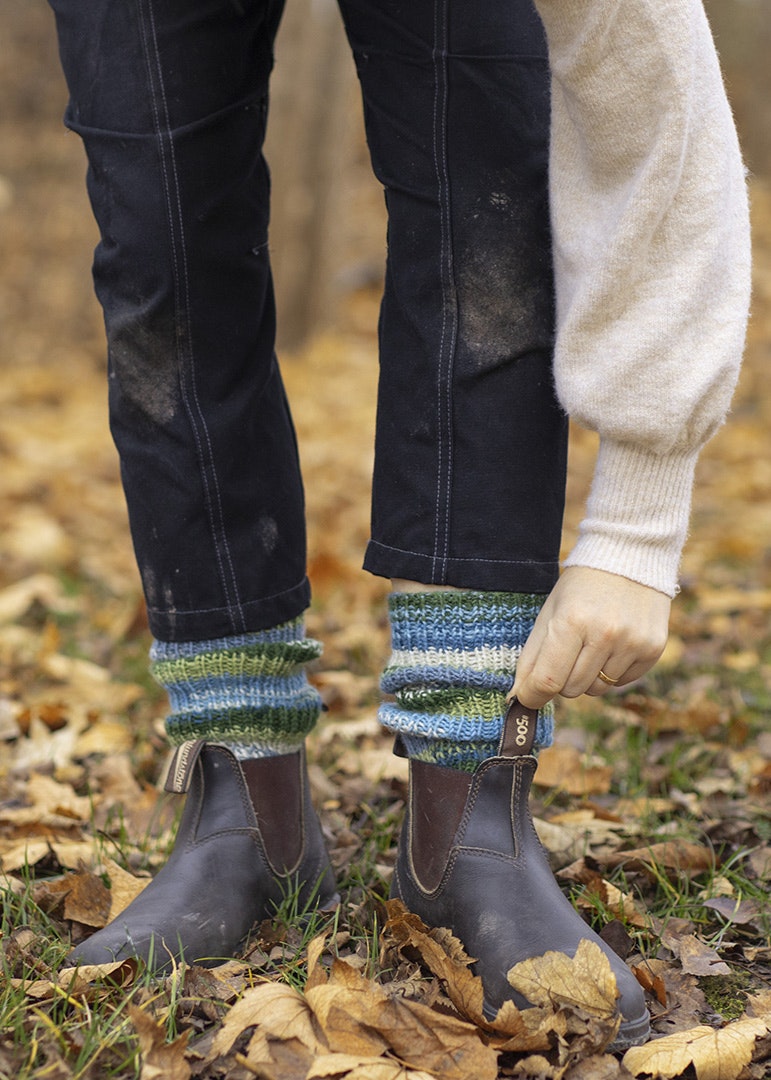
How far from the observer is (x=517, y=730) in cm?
117

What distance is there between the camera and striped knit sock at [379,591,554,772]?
114cm

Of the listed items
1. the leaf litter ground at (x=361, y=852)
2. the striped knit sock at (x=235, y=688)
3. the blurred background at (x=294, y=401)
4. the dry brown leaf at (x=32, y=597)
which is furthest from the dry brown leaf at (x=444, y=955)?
the dry brown leaf at (x=32, y=597)

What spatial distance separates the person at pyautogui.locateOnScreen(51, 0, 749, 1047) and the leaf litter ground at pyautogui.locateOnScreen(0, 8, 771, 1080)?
0.20 feet

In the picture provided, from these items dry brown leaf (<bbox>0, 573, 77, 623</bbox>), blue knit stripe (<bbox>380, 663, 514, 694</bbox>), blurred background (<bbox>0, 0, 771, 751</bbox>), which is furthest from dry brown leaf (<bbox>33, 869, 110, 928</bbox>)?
dry brown leaf (<bbox>0, 573, 77, 623</bbox>)

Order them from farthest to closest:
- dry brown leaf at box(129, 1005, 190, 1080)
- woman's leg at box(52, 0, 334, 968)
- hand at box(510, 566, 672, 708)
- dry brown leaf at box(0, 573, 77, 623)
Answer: dry brown leaf at box(0, 573, 77, 623)
woman's leg at box(52, 0, 334, 968)
hand at box(510, 566, 672, 708)
dry brown leaf at box(129, 1005, 190, 1080)

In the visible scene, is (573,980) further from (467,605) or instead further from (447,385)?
(447,385)

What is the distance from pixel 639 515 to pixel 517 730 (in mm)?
262

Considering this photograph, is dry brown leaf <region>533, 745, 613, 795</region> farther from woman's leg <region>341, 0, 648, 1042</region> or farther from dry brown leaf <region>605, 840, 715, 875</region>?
woman's leg <region>341, 0, 648, 1042</region>

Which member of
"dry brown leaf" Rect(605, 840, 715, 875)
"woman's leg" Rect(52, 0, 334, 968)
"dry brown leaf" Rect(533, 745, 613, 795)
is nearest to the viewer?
"woman's leg" Rect(52, 0, 334, 968)

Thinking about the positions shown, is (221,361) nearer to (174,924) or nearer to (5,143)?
(174,924)

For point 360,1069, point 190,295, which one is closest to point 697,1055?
point 360,1069

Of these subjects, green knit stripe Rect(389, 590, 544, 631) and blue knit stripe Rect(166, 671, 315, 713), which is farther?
blue knit stripe Rect(166, 671, 315, 713)

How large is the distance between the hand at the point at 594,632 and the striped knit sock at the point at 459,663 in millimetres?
45

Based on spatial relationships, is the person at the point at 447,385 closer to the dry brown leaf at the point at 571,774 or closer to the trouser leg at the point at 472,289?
the trouser leg at the point at 472,289
